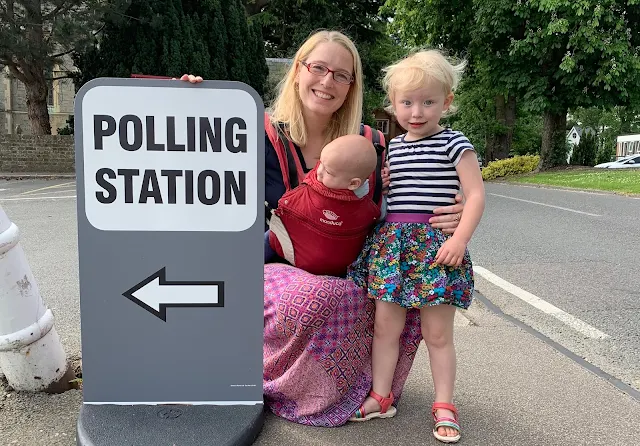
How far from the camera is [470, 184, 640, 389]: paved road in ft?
11.2

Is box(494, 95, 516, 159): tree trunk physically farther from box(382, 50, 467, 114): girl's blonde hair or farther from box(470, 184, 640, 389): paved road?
box(382, 50, 467, 114): girl's blonde hair

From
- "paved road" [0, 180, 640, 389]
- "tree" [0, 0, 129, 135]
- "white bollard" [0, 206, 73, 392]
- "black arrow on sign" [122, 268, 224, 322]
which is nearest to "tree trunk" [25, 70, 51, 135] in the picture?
"tree" [0, 0, 129, 135]

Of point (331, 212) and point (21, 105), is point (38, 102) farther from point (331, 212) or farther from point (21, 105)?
point (331, 212)

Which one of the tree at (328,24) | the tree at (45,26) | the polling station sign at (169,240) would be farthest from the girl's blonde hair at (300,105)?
the tree at (328,24)

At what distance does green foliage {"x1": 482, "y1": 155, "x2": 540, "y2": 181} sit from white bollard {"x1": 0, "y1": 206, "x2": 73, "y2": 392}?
63.8 feet

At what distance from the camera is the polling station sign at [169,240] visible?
6.36ft

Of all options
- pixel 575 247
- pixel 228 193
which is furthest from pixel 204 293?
pixel 575 247

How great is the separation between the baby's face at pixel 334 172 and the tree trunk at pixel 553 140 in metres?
19.8

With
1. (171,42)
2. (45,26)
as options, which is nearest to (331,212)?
(171,42)

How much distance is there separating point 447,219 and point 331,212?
480mm

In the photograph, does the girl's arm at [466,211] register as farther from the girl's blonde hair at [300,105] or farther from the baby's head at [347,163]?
the girl's blonde hair at [300,105]

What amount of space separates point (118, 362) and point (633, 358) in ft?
9.27

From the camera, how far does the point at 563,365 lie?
9.84ft

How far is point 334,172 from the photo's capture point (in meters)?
2.17
